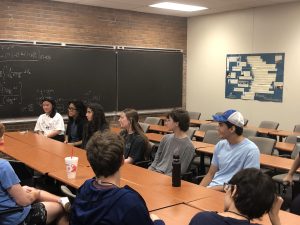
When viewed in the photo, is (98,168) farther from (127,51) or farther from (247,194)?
(127,51)

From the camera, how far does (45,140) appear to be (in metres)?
5.05

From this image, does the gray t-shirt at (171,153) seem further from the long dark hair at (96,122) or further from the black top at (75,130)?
the black top at (75,130)

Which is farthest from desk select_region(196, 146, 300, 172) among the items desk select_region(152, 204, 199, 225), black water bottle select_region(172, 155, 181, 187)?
desk select_region(152, 204, 199, 225)

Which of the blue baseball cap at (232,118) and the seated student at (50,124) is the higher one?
the blue baseball cap at (232,118)

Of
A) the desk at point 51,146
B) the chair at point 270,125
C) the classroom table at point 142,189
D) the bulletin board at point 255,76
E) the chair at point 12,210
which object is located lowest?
the chair at point 12,210

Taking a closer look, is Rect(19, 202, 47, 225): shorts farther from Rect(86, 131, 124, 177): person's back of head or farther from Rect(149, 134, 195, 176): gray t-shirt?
Rect(149, 134, 195, 176): gray t-shirt

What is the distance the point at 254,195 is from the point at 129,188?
1.95 feet

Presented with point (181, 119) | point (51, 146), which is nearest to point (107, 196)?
point (181, 119)

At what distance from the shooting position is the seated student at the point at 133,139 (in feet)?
13.4

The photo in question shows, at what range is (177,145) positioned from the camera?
12.0 ft

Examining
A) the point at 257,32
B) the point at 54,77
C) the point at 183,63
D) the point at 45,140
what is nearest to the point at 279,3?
the point at 257,32

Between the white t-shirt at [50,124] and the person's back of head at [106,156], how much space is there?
4.06m

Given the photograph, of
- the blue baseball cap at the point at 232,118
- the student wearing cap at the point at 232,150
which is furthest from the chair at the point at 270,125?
the blue baseball cap at the point at 232,118

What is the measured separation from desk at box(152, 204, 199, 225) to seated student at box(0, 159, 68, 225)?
89 cm
